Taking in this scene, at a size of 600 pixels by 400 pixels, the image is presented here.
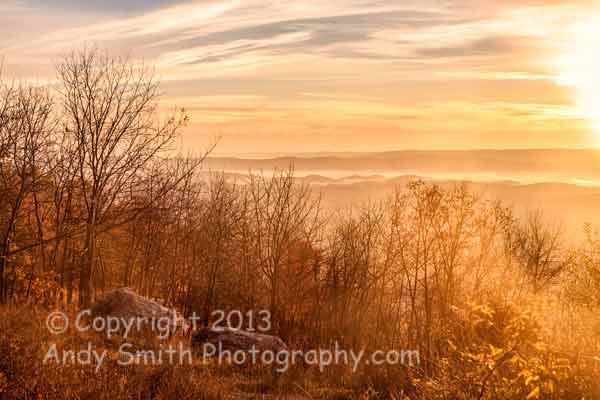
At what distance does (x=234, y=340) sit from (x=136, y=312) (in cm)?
272

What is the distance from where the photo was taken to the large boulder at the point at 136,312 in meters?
16.1

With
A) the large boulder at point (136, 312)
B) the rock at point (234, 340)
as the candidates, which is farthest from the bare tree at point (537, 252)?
the large boulder at point (136, 312)

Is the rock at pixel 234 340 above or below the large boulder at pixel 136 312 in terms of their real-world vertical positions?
below

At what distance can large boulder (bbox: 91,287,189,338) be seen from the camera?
1612 centimetres

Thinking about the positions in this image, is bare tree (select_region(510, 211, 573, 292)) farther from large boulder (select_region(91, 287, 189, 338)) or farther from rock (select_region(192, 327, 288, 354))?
large boulder (select_region(91, 287, 189, 338))

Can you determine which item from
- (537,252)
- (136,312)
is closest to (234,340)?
(136,312)

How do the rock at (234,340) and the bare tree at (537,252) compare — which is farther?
the bare tree at (537,252)

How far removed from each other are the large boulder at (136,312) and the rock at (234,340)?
27.4 inches

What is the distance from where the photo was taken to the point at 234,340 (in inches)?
643

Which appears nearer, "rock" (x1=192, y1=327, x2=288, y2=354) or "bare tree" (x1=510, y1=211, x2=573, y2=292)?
"rock" (x1=192, y1=327, x2=288, y2=354)

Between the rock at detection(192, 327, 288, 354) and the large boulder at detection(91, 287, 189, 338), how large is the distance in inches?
27.4

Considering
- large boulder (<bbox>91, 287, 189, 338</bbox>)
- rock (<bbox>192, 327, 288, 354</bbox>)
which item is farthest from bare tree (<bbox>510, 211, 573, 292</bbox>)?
Result: large boulder (<bbox>91, 287, 189, 338</bbox>)

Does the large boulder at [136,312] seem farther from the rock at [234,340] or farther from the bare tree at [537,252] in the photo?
the bare tree at [537,252]

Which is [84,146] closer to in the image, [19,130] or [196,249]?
[19,130]
